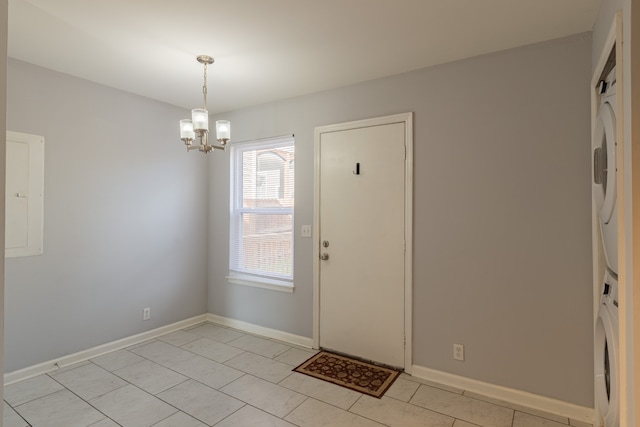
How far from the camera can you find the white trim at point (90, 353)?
8.49 ft

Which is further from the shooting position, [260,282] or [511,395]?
[260,282]

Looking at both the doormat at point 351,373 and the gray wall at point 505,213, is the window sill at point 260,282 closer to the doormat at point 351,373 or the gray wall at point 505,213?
the doormat at point 351,373

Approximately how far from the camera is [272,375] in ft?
8.88

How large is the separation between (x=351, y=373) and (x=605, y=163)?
223cm

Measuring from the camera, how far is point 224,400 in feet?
7.72

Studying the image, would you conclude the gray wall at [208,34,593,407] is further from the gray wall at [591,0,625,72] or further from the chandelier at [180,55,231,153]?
the chandelier at [180,55,231,153]

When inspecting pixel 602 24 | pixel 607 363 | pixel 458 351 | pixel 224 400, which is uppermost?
pixel 602 24

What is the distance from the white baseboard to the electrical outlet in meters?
0.15

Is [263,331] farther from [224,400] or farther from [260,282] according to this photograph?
[224,400]

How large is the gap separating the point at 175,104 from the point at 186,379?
2781 millimetres

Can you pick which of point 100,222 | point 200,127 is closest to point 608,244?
point 200,127

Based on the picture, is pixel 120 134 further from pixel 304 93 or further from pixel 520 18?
pixel 520 18

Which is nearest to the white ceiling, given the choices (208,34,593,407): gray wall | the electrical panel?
(208,34,593,407): gray wall

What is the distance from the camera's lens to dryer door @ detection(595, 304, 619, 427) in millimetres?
1434
